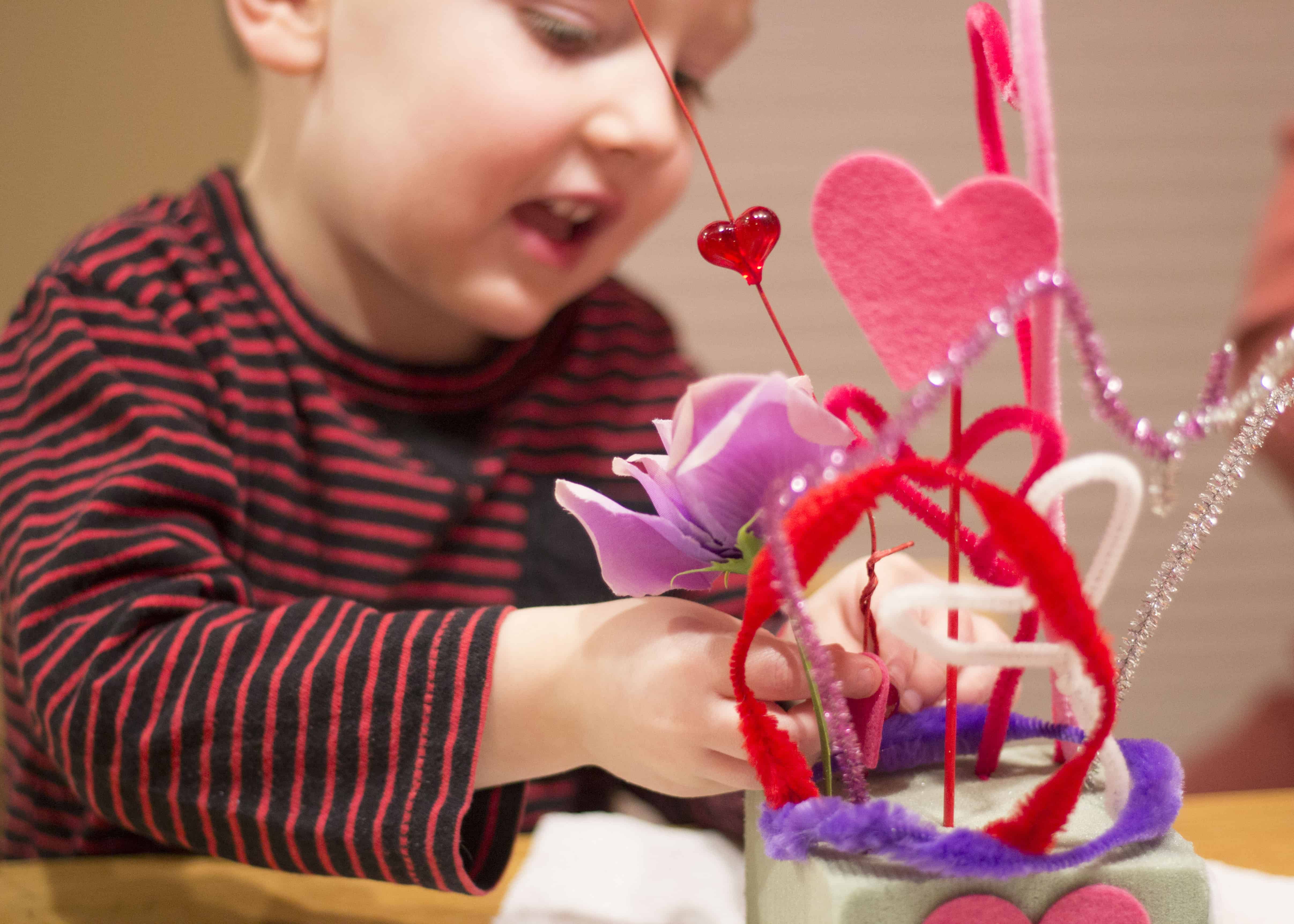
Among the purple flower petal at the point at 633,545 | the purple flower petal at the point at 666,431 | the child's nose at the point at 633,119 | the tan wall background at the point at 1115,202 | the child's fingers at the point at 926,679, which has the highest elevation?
the tan wall background at the point at 1115,202

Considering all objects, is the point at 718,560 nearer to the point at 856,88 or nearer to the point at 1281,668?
the point at 856,88

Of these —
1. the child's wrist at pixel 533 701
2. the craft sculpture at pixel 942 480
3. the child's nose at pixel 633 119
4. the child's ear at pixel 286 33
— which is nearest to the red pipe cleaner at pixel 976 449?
the craft sculpture at pixel 942 480

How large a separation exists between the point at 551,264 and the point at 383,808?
278 mm

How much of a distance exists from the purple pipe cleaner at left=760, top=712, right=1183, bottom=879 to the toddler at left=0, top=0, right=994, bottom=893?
0.04m

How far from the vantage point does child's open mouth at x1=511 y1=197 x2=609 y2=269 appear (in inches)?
20.5

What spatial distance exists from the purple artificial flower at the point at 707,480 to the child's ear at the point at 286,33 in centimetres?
37

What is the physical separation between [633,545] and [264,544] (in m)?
0.36

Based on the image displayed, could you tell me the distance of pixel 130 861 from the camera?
0.47 metres

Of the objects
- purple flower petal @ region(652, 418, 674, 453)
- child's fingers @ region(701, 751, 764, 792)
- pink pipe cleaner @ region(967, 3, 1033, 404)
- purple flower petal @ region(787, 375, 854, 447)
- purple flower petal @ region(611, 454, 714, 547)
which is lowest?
child's fingers @ region(701, 751, 764, 792)

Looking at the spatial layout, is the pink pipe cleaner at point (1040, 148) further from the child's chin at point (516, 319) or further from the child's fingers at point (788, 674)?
the child's chin at point (516, 319)

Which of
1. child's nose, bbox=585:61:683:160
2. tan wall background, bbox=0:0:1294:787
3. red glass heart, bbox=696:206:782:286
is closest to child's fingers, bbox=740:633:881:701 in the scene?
red glass heart, bbox=696:206:782:286

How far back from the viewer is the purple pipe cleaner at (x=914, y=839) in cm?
24

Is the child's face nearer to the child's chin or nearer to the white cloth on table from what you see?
the child's chin

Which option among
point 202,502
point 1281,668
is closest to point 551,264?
point 202,502
